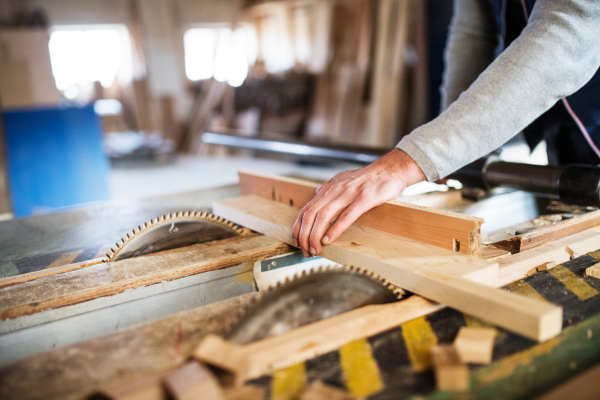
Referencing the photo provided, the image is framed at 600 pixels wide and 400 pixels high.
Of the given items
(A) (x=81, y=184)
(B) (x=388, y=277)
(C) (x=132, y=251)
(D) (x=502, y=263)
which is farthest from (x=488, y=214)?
(A) (x=81, y=184)

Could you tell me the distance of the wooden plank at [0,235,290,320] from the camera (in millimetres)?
866

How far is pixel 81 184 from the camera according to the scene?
14.3 ft

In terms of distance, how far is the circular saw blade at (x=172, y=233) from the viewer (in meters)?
1.11

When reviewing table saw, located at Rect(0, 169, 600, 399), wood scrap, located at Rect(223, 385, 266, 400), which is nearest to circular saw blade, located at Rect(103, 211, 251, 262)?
table saw, located at Rect(0, 169, 600, 399)

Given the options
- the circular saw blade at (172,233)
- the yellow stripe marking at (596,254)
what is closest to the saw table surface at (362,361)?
the yellow stripe marking at (596,254)

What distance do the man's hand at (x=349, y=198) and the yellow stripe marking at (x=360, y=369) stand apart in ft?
1.06

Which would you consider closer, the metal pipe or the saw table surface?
the saw table surface

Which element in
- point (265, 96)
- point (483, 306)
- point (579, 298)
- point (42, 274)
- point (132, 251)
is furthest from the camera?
point (265, 96)

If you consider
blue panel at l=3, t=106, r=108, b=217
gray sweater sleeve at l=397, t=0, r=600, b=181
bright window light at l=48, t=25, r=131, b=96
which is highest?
bright window light at l=48, t=25, r=131, b=96

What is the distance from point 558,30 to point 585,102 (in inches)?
15.8

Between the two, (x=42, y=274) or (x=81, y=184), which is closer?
(x=42, y=274)

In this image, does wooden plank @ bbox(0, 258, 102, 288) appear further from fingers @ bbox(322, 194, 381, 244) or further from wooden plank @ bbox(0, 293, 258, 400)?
fingers @ bbox(322, 194, 381, 244)

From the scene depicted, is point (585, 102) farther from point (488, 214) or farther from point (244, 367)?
point (244, 367)

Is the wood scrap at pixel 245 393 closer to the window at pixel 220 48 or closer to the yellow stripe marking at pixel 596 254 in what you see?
the yellow stripe marking at pixel 596 254
